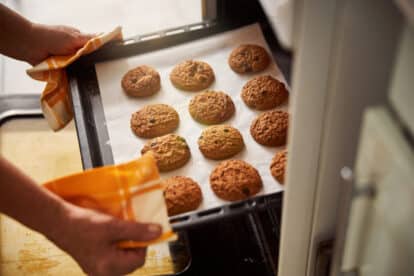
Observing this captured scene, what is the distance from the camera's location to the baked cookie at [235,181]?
40.5 inches

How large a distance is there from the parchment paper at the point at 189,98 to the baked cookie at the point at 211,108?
19 mm

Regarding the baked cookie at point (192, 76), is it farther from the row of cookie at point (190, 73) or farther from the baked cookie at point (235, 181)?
the baked cookie at point (235, 181)

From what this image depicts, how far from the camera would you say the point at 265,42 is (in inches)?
50.3

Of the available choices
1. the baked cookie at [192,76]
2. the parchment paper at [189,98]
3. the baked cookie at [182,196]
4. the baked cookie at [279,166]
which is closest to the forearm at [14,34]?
the parchment paper at [189,98]

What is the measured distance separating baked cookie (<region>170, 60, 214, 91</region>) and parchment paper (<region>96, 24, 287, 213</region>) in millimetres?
18

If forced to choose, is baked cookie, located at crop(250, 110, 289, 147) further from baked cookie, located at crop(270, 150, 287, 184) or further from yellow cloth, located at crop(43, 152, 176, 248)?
yellow cloth, located at crop(43, 152, 176, 248)

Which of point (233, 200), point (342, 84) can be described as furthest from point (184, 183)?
point (342, 84)

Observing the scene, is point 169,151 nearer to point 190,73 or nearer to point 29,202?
point 190,73

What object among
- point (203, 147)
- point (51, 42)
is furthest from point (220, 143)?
point (51, 42)

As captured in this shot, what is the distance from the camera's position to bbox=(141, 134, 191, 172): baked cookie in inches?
42.8

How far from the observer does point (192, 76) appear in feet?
4.00

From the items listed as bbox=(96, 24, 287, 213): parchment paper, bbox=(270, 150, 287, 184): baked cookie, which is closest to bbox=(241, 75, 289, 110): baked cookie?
bbox=(96, 24, 287, 213): parchment paper

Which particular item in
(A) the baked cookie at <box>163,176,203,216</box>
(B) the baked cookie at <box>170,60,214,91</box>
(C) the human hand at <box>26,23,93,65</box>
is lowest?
(A) the baked cookie at <box>163,176,203,216</box>

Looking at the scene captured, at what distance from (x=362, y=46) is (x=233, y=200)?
1.70 feet
